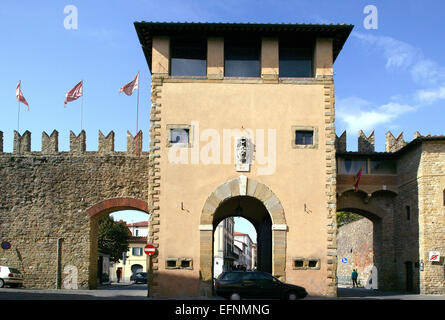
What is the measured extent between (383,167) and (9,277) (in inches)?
724

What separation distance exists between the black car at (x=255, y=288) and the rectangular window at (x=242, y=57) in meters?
8.36

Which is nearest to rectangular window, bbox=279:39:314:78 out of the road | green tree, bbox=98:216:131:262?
the road

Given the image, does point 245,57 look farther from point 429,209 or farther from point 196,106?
point 429,209

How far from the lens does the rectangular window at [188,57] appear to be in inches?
831

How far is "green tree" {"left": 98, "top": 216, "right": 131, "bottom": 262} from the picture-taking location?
1893 inches

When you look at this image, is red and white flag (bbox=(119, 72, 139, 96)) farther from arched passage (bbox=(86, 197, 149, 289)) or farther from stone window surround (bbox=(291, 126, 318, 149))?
stone window surround (bbox=(291, 126, 318, 149))

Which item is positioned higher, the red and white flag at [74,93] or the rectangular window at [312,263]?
the red and white flag at [74,93]

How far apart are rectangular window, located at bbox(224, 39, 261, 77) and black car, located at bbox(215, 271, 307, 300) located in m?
8.36

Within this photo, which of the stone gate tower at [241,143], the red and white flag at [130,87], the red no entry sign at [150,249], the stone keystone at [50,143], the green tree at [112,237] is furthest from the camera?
the green tree at [112,237]

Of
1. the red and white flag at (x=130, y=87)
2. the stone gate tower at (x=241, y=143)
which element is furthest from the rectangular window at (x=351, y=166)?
the red and white flag at (x=130, y=87)

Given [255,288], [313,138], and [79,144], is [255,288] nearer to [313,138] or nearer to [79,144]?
[313,138]

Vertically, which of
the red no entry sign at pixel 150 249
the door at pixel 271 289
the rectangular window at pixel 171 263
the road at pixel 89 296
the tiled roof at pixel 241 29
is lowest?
the road at pixel 89 296

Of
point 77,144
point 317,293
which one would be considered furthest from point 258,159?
point 77,144

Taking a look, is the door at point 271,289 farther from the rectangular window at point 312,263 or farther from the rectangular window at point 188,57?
the rectangular window at point 188,57
